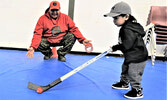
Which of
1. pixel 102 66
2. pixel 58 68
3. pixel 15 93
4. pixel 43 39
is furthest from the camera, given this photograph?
pixel 43 39

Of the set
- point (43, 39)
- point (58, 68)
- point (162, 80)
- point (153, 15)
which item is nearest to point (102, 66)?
point (58, 68)

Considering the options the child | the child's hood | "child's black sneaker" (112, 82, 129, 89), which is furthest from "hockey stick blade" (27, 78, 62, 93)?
the child's hood

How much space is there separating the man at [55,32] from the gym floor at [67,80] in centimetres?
20

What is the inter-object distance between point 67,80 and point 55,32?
88 centimetres

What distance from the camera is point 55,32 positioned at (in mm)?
2285

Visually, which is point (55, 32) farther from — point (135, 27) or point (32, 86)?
point (135, 27)

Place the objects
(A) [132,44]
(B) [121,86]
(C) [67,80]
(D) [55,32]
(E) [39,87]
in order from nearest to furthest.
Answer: (A) [132,44] < (E) [39,87] < (B) [121,86] < (C) [67,80] < (D) [55,32]

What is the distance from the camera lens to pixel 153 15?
2.57m

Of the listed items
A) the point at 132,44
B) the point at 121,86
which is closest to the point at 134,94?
the point at 121,86

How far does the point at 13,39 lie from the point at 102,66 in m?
1.56

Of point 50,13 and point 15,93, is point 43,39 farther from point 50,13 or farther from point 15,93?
point 15,93

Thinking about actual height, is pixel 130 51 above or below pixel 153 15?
below

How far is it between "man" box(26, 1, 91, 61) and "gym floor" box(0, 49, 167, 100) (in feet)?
0.65

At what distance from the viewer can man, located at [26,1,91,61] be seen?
7.24 ft
